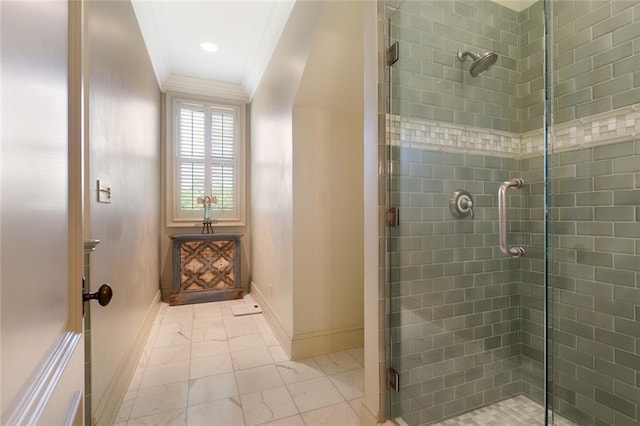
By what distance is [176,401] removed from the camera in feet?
5.64

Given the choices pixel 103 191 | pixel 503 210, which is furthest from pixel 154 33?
pixel 503 210

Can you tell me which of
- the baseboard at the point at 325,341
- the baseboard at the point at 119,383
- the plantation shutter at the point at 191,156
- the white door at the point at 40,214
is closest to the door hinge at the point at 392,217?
the white door at the point at 40,214

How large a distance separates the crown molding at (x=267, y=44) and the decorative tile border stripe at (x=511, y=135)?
4.87ft

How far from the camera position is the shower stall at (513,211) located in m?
1.44

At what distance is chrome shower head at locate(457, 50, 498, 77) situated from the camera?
5.35 ft

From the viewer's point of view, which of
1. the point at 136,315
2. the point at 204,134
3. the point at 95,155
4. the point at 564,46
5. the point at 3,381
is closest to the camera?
the point at 3,381

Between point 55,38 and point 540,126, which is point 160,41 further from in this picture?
point 540,126

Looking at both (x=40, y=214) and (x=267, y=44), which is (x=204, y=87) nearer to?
(x=267, y=44)

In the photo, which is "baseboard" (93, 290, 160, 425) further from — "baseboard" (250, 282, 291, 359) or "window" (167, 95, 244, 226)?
"window" (167, 95, 244, 226)

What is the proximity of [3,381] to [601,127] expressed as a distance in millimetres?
2246

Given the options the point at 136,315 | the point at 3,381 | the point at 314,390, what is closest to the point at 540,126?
A: the point at 314,390

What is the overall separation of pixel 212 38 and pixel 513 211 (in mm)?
3015

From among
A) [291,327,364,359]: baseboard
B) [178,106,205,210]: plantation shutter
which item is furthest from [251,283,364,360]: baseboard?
[178,106,205,210]: plantation shutter

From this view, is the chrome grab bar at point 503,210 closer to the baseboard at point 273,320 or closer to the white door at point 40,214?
the white door at point 40,214
